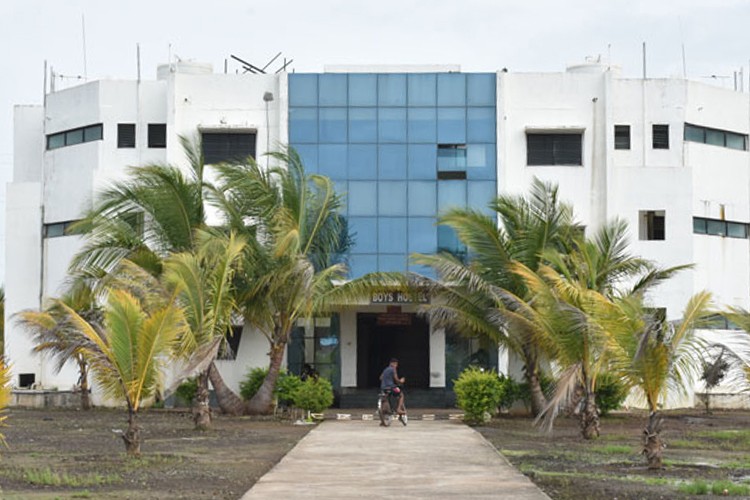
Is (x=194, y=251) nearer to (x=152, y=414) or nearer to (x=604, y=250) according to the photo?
(x=152, y=414)

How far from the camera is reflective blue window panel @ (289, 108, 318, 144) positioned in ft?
117

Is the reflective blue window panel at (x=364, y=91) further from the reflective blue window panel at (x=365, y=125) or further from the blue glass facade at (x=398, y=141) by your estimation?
the reflective blue window panel at (x=365, y=125)

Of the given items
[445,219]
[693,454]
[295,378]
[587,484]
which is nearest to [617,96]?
[445,219]

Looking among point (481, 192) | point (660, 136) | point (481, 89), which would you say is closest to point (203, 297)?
point (481, 192)

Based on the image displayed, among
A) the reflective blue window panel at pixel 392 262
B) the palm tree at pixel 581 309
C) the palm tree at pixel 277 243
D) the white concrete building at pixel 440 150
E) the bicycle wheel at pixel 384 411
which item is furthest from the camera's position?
the white concrete building at pixel 440 150

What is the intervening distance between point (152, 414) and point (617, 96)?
16854 millimetres

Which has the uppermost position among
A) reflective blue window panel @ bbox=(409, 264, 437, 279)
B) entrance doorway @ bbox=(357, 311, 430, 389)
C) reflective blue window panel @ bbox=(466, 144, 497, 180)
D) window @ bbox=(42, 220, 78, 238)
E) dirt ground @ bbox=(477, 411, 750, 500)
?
reflective blue window panel @ bbox=(466, 144, 497, 180)

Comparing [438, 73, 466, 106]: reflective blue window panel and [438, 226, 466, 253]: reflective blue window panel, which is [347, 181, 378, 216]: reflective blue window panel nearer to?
[438, 226, 466, 253]: reflective blue window panel

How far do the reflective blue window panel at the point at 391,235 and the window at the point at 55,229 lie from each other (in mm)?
10291

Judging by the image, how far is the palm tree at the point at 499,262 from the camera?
→ 29281 millimetres

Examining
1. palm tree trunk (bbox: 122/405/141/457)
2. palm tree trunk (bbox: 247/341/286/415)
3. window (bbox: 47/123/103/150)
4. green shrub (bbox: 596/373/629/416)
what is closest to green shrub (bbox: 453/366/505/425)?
green shrub (bbox: 596/373/629/416)

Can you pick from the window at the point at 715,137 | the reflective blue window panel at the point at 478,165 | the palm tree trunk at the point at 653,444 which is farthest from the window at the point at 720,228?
the palm tree trunk at the point at 653,444

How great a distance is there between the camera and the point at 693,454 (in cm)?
2067

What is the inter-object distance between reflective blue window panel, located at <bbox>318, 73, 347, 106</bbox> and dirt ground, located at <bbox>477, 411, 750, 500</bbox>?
1084 cm
